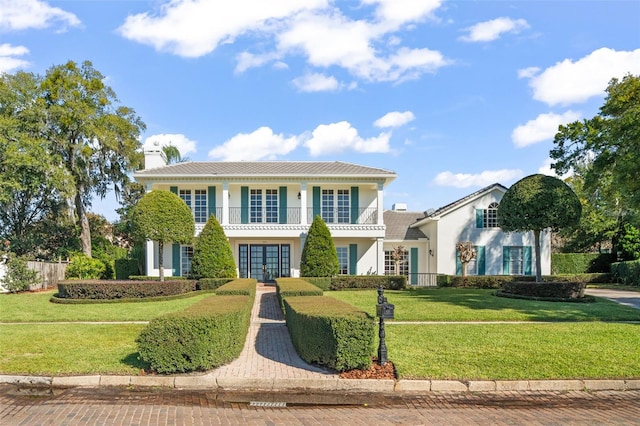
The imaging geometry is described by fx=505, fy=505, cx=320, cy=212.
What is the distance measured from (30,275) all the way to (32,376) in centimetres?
1758

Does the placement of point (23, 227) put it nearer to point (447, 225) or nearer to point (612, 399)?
point (447, 225)

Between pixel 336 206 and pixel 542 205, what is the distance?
1137cm

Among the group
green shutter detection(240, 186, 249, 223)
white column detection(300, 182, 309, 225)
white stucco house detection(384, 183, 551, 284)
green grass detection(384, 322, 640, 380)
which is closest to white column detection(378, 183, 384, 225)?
white stucco house detection(384, 183, 551, 284)

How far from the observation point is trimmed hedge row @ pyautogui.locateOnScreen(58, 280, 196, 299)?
18062 millimetres

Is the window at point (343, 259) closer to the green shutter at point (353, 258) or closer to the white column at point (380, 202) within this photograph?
the green shutter at point (353, 258)

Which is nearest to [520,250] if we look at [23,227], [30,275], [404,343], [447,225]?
[447,225]

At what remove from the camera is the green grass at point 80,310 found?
13.6 meters

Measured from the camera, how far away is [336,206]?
27062 millimetres

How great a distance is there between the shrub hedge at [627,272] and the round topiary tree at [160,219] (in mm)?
23059

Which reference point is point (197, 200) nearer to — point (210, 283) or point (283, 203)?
point (283, 203)

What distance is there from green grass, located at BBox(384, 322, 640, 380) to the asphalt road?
0.51 m

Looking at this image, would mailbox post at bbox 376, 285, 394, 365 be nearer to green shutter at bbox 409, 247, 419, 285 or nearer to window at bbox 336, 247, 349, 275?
window at bbox 336, 247, 349, 275

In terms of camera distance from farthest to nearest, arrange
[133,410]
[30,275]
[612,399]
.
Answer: [30,275] < [612,399] < [133,410]

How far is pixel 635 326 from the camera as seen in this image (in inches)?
463
